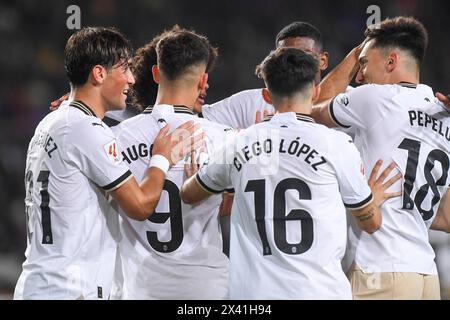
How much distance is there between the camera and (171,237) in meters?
4.43

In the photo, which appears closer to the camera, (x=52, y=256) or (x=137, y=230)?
(x=52, y=256)

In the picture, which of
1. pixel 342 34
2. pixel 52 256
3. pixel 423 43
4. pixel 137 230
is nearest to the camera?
pixel 52 256

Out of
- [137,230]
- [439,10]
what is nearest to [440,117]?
[137,230]

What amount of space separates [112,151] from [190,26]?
9055mm

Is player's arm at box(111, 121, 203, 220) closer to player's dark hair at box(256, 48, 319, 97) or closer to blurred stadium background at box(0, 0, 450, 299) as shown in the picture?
player's dark hair at box(256, 48, 319, 97)

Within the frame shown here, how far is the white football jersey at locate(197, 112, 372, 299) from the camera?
3.94 metres

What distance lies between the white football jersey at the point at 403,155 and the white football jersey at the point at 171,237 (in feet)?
2.54

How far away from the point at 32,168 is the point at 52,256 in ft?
1.59

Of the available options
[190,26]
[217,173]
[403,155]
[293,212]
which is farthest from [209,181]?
[190,26]

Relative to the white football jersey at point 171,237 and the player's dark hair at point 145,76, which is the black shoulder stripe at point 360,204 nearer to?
the white football jersey at point 171,237

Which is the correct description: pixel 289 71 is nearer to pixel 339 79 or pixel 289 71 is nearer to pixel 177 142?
pixel 177 142

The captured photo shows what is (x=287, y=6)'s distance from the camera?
44.6ft

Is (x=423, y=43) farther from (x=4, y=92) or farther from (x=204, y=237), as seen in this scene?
(x=4, y=92)

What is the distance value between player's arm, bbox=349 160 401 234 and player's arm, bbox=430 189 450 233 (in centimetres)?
63
